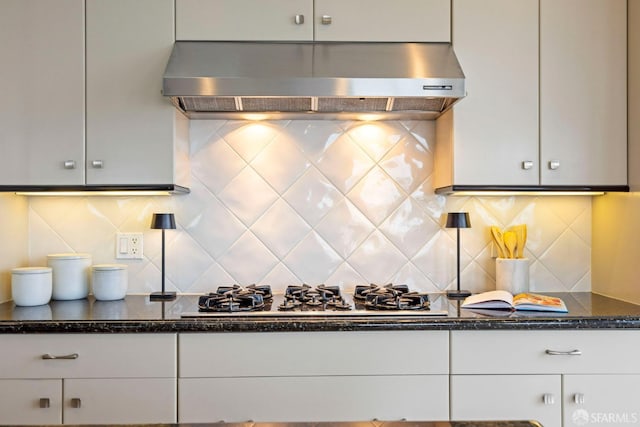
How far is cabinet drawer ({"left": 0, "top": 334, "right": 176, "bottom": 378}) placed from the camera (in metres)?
1.96

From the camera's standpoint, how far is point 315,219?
2.63 m

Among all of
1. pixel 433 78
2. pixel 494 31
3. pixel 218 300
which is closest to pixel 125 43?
pixel 218 300

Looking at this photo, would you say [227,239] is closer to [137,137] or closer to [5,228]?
[137,137]

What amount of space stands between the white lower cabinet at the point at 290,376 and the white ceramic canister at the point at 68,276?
29.6 inches

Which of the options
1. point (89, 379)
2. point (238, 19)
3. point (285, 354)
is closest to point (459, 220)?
point (285, 354)

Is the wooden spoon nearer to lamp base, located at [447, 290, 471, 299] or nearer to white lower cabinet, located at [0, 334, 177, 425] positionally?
lamp base, located at [447, 290, 471, 299]

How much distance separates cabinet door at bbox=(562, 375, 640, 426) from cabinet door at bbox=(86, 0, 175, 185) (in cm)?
175

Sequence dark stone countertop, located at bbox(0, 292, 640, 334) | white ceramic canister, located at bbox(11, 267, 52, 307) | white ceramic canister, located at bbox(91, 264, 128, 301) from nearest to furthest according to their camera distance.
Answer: dark stone countertop, located at bbox(0, 292, 640, 334) < white ceramic canister, located at bbox(11, 267, 52, 307) < white ceramic canister, located at bbox(91, 264, 128, 301)

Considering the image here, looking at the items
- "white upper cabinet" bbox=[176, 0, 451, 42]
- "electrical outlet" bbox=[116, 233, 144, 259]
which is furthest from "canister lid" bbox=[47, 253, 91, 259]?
"white upper cabinet" bbox=[176, 0, 451, 42]

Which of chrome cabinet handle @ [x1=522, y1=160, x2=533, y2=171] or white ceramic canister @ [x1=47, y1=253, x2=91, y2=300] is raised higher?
chrome cabinet handle @ [x1=522, y1=160, x2=533, y2=171]

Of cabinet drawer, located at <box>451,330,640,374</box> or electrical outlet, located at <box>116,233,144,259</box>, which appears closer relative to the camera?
cabinet drawer, located at <box>451,330,640,374</box>

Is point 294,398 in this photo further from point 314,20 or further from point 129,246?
point 314,20

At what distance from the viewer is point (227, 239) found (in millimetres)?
2617

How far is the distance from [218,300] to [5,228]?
102 centimetres
